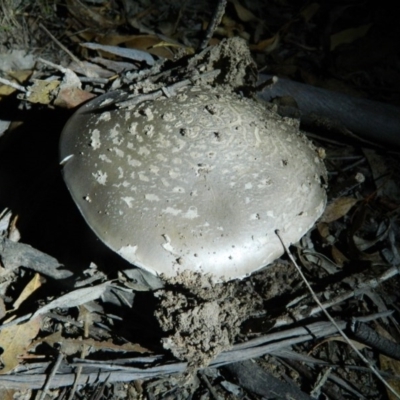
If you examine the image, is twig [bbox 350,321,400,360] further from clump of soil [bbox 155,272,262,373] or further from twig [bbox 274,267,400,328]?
clump of soil [bbox 155,272,262,373]

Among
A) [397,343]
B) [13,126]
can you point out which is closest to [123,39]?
[13,126]

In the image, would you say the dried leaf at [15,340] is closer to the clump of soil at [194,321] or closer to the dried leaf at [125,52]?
the clump of soil at [194,321]

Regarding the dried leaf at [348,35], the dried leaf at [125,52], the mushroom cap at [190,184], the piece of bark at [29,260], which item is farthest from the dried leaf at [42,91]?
the dried leaf at [348,35]

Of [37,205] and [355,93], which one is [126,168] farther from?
[355,93]

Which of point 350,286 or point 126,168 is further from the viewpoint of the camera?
point 350,286

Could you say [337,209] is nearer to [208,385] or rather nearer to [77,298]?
[208,385]

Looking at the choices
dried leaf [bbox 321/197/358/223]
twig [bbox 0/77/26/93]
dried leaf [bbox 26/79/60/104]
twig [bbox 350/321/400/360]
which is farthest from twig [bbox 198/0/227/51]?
twig [bbox 350/321/400/360]

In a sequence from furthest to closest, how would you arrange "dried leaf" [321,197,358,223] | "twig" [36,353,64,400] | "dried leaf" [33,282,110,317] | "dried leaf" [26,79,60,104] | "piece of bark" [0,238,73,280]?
"dried leaf" [321,197,358,223] < "dried leaf" [26,79,60,104] < "piece of bark" [0,238,73,280] < "dried leaf" [33,282,110,317] < "twig" [36,353,64,400]
